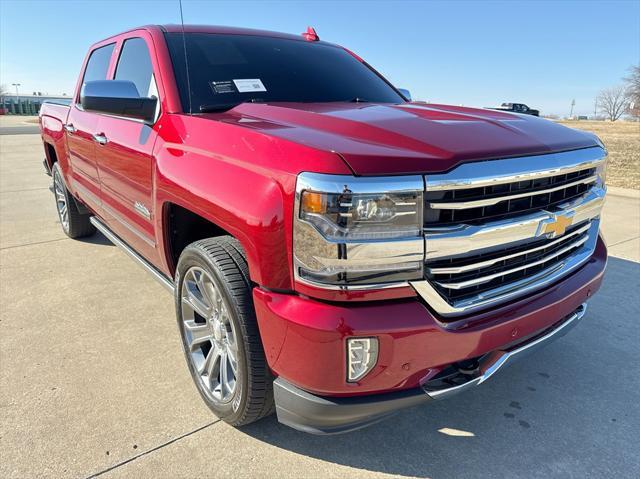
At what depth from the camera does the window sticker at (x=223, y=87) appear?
109 inches

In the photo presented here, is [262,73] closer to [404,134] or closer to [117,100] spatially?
[117,100]

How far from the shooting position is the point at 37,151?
50.4ft

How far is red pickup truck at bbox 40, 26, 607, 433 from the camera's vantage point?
1.67m

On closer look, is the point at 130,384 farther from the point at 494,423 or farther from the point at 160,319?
the point at 494,423

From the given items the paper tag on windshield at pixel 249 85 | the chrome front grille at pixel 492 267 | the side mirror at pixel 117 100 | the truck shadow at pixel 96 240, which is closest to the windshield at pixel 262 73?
the paper tag on windshield at pixel 249 85

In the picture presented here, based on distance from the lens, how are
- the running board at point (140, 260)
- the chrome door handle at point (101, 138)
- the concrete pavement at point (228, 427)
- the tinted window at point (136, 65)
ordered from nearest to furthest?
the concrete pavement at point (228, 427)
the running board at point (140, 260)
the tinted window at point (136, 65)
the chrome door handle at point (101, 138)

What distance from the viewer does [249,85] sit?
9.46 feet

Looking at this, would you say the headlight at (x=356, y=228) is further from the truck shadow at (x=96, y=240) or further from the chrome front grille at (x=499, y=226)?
Result: the truck shadow at (x=96, y=240)

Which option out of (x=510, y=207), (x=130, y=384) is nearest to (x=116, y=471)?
(x=130, y=384)

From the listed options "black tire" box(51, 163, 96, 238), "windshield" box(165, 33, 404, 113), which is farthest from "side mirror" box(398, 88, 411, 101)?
"black tire" box(51, 163, 96, 238)

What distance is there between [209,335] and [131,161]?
122 cm

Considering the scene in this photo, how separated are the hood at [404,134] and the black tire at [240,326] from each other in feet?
1.82

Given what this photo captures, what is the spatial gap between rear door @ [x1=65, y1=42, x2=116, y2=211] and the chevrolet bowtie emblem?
3.13 m

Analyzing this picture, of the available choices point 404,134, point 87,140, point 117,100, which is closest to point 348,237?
point 404,134
